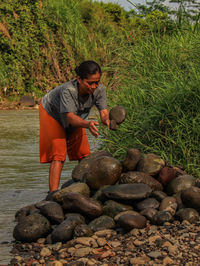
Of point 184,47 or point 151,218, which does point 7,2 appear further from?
point 151,218

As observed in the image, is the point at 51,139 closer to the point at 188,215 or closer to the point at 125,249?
the point at 188,215

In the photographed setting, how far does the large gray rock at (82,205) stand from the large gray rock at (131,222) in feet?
1.04

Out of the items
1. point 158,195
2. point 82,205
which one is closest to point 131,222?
point 82,205

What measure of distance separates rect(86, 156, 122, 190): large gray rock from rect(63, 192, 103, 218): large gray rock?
0.37 m

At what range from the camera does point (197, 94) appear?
4.91 m

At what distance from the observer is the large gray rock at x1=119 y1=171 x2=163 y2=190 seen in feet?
14.1

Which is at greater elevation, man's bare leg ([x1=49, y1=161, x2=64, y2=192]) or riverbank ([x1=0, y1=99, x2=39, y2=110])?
man's bare leg ([x1=49, y1=161, x2=64, y2=192])

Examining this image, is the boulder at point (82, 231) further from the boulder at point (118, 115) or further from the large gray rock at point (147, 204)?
the boulder at point (118, 115)

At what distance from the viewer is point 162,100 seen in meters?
5.10

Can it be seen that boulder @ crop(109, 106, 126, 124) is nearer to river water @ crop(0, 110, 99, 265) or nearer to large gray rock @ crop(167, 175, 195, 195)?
large gray rock @ crop(167, 175, 195, 195)

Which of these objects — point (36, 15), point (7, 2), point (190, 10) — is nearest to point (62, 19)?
point (36, 15)

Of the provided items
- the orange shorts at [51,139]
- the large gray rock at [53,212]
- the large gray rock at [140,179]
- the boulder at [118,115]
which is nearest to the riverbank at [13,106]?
the orange shorts at [51,139]

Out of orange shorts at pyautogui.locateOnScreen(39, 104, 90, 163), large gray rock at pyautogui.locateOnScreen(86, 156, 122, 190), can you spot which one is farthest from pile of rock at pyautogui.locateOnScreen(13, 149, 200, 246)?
orange shorts at pyautogui.locateOnScreen(39, 104, 90, 163)

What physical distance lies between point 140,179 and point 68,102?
43.0 inches
